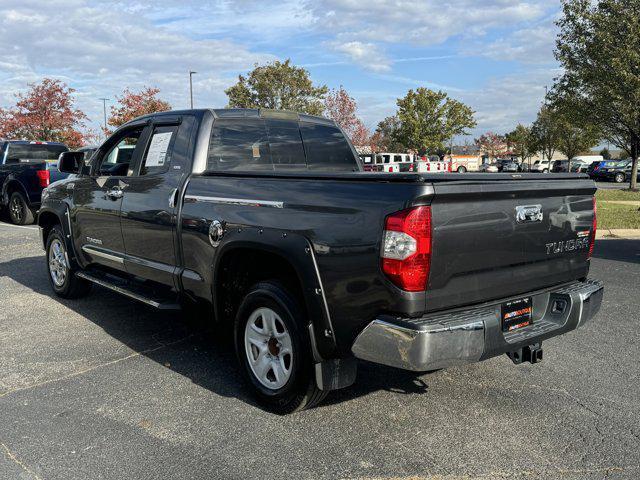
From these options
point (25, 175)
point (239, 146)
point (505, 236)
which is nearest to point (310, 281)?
point (505, 236)

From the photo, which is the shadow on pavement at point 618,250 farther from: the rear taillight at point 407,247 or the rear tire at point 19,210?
the rear tire at point 19,210

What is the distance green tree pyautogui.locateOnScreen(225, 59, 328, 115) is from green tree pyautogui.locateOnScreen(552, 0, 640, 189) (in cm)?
1566

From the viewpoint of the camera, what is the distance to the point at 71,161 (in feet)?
19.5

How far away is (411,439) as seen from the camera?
10.8ft

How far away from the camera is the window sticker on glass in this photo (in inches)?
183

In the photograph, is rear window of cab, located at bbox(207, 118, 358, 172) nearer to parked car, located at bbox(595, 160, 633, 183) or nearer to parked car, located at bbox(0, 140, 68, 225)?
parked car, located at bbox(0, 140, 68, 225)

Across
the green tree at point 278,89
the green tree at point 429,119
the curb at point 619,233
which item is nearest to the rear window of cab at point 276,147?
the curb at point 619,233

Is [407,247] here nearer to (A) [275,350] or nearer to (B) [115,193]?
(A) [275,350]

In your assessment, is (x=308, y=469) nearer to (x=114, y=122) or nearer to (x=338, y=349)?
(x=338, y=349)

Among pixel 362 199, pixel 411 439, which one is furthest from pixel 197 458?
pixel 362 199

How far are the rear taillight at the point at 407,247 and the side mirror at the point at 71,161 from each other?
4208 millimetres

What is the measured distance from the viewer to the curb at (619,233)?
11.0 metres

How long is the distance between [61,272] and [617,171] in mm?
39440

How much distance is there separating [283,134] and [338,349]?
2339 mm
